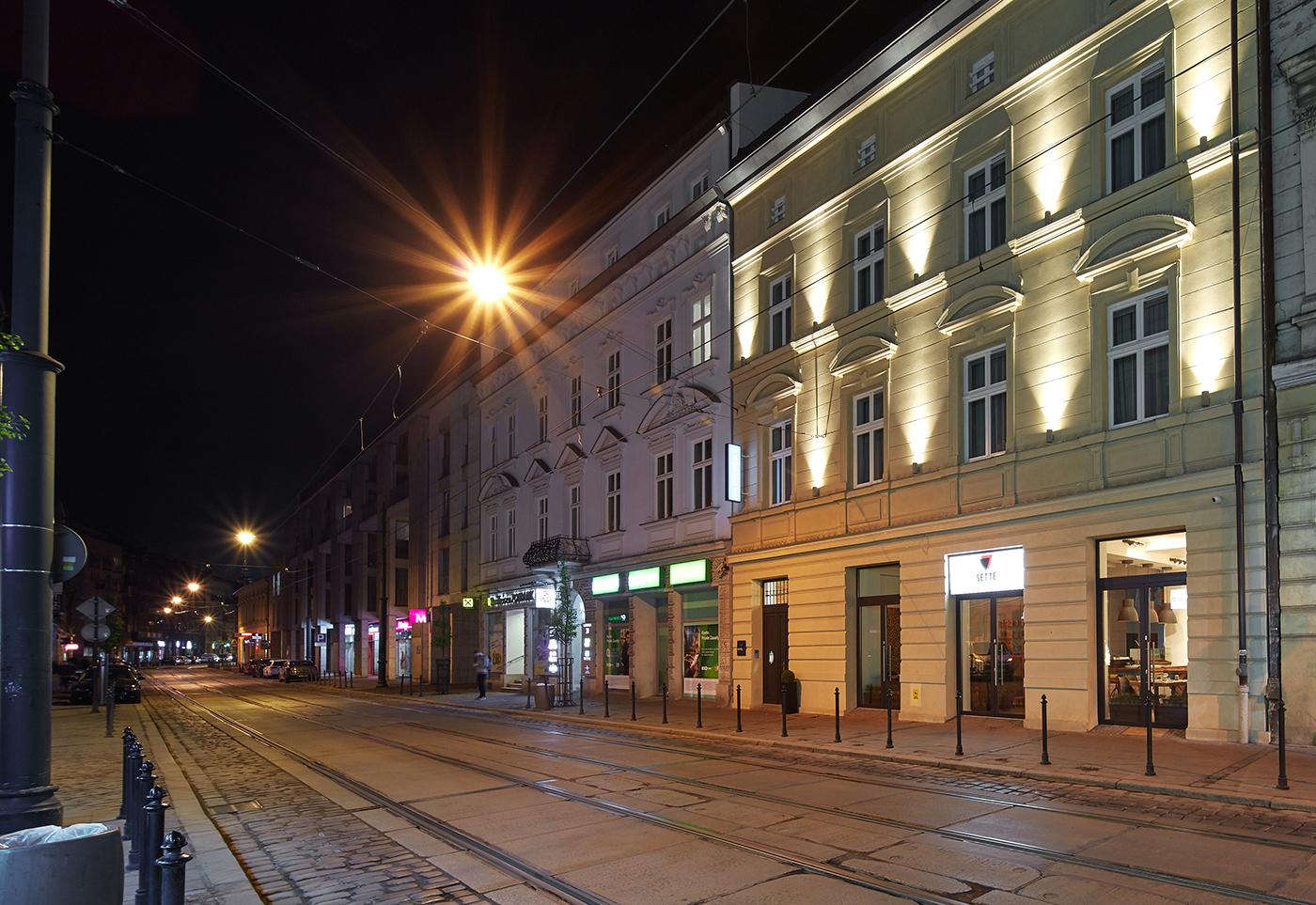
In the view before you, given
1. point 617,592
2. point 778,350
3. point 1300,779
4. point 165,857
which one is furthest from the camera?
point 617,592

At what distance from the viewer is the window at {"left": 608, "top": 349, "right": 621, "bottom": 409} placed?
114 feet

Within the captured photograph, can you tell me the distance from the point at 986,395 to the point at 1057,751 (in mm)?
7575

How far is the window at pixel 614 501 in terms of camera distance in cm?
3478

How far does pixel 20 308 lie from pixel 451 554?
43.8 metres

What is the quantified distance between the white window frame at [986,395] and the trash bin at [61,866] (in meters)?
16.9

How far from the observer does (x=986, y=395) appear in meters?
19.9

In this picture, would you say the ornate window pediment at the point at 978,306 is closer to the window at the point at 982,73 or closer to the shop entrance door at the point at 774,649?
the window at the point at 982,73

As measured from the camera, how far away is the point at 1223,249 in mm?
15406

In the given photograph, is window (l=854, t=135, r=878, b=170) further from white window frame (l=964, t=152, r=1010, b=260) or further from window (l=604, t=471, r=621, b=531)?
window (l=604, t=471, r=621, b=531)

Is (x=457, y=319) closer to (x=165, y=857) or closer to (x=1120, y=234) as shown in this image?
(x=1120, y=234)

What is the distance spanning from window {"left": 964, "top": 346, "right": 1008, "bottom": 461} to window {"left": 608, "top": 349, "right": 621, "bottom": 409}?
16.2 meters

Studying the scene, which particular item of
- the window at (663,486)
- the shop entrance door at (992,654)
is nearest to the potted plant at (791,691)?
the shop entrance door at (992,654)

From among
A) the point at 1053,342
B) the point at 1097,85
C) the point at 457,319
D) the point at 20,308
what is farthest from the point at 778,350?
the point at 457,319

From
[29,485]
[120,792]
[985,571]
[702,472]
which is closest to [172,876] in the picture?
[29,485]
